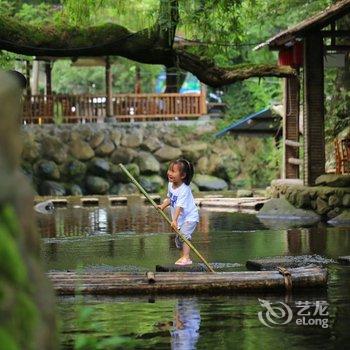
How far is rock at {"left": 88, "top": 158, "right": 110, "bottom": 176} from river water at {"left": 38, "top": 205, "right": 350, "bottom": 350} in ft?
71.8

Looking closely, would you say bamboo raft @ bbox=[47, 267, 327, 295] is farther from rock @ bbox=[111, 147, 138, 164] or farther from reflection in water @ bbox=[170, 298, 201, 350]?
rock @ bbox=[111, 147, 138, 164]

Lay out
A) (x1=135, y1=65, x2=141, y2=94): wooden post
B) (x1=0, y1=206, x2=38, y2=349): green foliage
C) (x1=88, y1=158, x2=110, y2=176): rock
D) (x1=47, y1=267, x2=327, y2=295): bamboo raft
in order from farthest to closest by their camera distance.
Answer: (x1=135, y1=65, x2=141, y2=94): wooden post
(x1=88, y1=158, x2=110, y2=176): rock
(x1=47, y1=267, x2=327, y2=295): bamboo raft
(x1=0, y1=206, x2=38, y2=349): green foliage

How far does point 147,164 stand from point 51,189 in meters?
5.04

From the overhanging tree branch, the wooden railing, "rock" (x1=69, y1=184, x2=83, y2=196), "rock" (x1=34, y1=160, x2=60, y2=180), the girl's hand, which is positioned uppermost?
the wooden railing

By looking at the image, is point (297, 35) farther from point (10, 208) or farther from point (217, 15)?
point (10, 208)

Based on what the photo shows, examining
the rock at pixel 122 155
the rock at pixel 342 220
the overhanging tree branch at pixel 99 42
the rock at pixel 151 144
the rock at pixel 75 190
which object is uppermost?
the overhanging tree branch at pixel 99 42

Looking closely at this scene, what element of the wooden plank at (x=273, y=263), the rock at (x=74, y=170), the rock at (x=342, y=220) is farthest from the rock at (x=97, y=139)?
the wooden plank at (x=273, y=263)

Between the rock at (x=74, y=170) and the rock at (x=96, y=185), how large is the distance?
0.45m

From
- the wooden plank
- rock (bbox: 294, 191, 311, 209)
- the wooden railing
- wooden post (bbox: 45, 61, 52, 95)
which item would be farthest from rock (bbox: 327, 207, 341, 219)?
wooden post (bbox: 45, 61, 52, 95)

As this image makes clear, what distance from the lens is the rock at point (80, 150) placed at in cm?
3806

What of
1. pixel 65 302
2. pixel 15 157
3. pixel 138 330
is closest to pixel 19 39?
pixel 65 302

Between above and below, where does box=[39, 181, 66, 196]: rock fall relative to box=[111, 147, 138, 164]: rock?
below

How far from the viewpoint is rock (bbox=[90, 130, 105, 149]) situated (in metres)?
38.6

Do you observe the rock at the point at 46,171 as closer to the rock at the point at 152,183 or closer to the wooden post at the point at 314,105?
the rock at the point at 152,183
